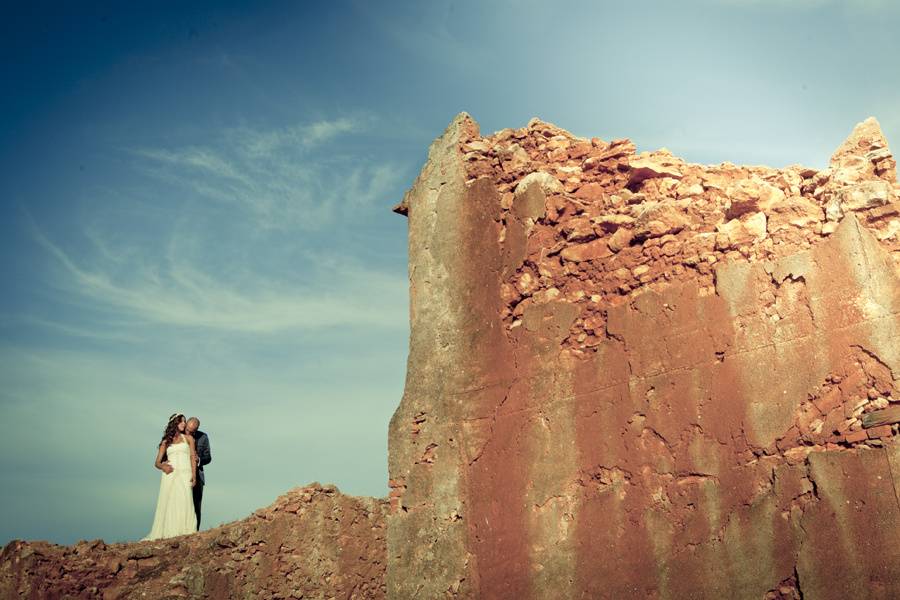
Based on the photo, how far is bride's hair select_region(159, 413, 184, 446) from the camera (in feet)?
30.9

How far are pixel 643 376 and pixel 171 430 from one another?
21.0ft

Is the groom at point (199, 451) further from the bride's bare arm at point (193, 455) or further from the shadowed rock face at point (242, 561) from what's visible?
the shadowed rock face at point (242, 561)

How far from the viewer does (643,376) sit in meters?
4.96

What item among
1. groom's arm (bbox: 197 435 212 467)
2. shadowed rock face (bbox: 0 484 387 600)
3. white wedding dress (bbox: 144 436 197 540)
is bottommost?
shadowed rock face (bbox: 0 484 387 600)

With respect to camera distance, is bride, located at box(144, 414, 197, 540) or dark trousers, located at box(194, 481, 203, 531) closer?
bride, located at box(144, 414, 197, 540)

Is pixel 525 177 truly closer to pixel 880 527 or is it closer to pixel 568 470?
pixel 568 470

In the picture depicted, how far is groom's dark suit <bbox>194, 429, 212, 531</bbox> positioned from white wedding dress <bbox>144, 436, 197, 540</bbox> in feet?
0.42

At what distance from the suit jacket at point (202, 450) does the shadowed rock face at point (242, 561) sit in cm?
122

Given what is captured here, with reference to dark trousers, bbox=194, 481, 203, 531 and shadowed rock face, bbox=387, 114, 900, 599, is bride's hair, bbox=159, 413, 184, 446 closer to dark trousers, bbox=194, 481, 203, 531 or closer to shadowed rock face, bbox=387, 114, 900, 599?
dark trousers, bbox=194, 481, 203, 531

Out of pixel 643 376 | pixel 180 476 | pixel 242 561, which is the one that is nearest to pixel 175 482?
pixel 180 476

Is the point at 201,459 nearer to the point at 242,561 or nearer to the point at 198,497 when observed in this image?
the point at 198,497

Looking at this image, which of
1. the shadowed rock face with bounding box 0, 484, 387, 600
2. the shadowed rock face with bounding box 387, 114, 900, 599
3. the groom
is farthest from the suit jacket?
the shadowed rock face with bounding box 387, 114, 900, 599

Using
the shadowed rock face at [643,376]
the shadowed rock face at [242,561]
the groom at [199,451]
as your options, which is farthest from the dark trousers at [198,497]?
the shadowed rock face at [643,376]

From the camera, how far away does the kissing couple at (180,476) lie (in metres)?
9.02
